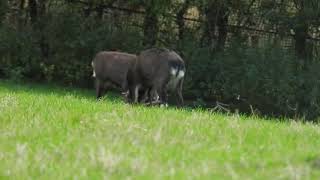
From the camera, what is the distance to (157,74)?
14398mm

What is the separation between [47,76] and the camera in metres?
20.2

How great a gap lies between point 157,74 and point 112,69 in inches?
89.7

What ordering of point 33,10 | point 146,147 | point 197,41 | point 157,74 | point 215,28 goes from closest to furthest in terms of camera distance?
1. point 146,147
2. point 157,74
3. point 197,41
4. point 215,28
5. point 33,10

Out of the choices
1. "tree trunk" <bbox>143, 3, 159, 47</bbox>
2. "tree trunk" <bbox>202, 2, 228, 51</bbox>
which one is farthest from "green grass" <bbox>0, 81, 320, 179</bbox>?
"tree trunk" <bbox>202, 2, 228, 51</bbox>

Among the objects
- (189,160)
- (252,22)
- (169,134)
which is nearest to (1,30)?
(252,22)

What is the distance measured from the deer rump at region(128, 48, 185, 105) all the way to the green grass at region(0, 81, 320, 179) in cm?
561

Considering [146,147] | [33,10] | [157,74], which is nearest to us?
[146,147]

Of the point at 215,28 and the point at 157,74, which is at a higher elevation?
the point at 157,74

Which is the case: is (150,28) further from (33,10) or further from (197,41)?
(33,10)

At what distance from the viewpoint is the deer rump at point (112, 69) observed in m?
16.0

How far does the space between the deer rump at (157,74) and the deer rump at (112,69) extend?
774 millimetres

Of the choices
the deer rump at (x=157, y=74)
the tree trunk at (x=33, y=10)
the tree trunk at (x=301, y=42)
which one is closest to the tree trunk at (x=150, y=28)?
the tree trunk at (x=33, y=10)

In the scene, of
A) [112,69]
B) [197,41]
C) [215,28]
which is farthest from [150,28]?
[112,69]

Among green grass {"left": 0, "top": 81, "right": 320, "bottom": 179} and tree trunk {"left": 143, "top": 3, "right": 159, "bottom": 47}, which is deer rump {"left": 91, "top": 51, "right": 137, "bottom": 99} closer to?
tree trunk {"left": 143, "top": 3, "right": 159, "bottom": 47}
